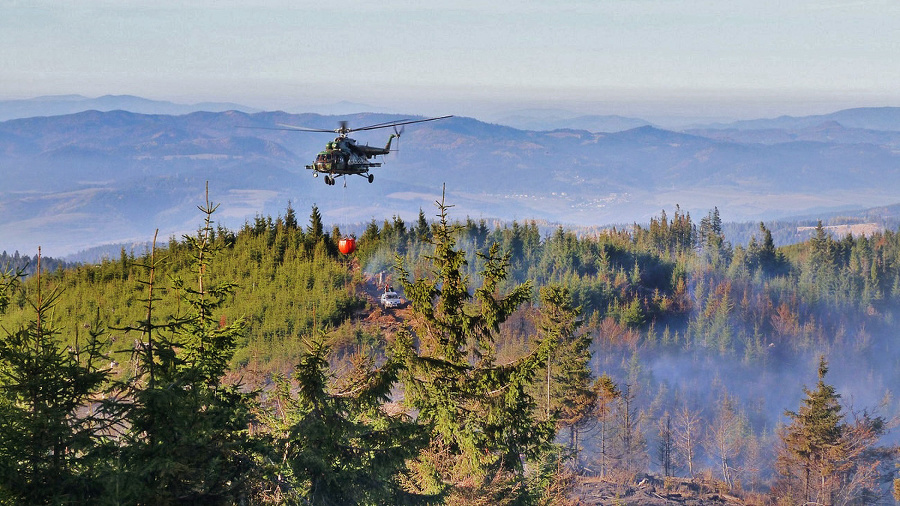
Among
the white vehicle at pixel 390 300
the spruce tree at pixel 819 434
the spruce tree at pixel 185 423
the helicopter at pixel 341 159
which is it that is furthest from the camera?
the white vehicle at pixel 390 300

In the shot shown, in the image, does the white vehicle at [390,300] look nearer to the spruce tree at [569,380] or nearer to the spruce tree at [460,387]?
the spruce tree at [569,380]

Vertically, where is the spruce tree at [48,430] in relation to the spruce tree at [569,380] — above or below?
above

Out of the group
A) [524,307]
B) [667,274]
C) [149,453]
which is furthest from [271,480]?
[667,274]

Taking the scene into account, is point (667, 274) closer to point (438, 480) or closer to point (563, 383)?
point (563, 383)

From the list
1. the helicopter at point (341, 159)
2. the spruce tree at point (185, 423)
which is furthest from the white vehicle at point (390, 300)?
the spruce tree at point (185, 423)

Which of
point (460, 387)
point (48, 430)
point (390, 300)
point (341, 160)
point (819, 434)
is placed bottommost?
point (819, 434)

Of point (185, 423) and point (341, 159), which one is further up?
point (341, 159)

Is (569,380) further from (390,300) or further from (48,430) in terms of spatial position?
(48,430)

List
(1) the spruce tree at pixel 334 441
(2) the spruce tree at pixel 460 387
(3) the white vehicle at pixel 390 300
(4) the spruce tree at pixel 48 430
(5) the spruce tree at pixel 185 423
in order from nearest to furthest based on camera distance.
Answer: (4) the spruce tree at pixel 48 430
(5) the spruce tree at pixel 185 423
(1) the spruce tree at pixel 334 441
(2) the spruce tree at pixel 460 387
(3) the white vehicle at pixel 390 300

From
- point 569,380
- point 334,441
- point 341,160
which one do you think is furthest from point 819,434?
point 334,441

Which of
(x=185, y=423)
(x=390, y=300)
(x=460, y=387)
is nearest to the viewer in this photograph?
(x=185, y=423)

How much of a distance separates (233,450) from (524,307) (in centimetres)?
14152

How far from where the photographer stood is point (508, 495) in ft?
107

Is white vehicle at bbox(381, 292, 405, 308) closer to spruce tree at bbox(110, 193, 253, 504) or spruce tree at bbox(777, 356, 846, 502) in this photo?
Answer: spruce tree at bbox(777, 356, 846, 502)
